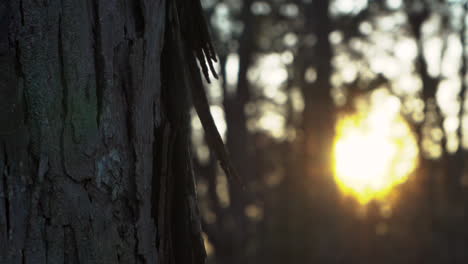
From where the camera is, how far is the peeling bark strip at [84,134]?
0.96 metres

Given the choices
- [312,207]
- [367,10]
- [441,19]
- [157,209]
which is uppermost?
[441,19]

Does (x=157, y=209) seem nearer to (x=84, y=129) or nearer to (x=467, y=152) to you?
(x=84, y=129)

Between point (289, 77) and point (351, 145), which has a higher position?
point (289, 77)

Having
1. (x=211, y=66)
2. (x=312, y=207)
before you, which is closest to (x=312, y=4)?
(x=312, y=207)

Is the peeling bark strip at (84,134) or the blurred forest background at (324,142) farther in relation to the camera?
the blurred forest background at (324,142)

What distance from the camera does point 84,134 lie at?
1007mm

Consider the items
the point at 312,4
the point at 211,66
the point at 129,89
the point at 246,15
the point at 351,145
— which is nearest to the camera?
the point at 129,89

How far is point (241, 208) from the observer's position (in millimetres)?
13602

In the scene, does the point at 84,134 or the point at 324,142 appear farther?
the point at 324,142

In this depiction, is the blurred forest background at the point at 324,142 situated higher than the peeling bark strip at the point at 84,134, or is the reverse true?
the blurred forest background at the point at 324,142

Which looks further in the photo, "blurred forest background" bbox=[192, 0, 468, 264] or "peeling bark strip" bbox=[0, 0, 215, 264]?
"blurred forest background" bbox=[192, 0, 468, 264]

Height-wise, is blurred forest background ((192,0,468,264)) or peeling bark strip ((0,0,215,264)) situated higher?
blurred forest background ((192,0,468,264))

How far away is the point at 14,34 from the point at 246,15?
576 inches

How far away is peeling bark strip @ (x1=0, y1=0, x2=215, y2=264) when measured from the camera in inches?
37.9
